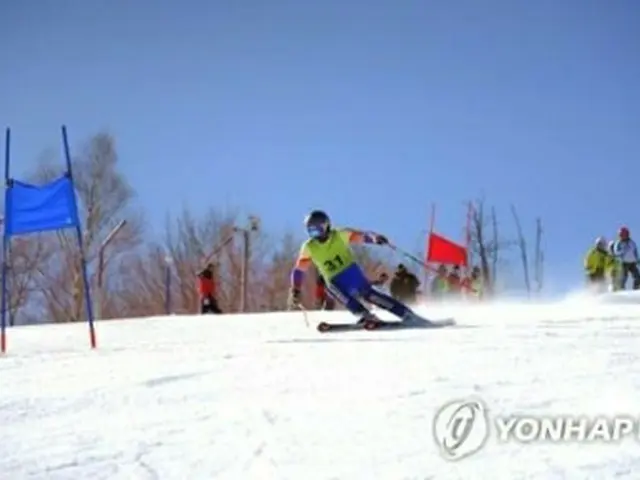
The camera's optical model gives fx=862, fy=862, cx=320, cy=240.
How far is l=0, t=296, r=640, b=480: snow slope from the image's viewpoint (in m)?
4.27

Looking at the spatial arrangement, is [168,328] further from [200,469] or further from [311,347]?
[200,469]

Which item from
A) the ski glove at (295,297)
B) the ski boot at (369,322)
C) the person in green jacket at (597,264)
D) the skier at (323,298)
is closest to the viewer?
the ski boot at (369,322)

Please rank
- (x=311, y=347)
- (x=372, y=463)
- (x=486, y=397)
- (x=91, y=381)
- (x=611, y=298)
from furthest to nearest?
(x=611, y=298) < (x=311, y=347) < (x=91, y=381) < (x=486, y=397) < (x=372, y=463)

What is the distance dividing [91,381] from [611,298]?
11.1 metres

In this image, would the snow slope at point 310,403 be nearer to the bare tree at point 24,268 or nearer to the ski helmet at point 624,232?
the ski helmet at point 624,232

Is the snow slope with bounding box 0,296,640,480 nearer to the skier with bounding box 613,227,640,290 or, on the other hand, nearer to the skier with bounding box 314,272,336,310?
the skier with bounding box 314,272,336,310

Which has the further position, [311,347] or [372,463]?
[311,347]

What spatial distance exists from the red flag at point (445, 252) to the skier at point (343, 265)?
438 inches

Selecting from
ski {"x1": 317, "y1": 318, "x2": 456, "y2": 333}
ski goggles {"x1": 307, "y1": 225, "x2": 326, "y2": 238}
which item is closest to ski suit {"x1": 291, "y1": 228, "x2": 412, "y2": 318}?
ski goggles {"x1": 307, "y1": 225, "x2": 326, "y2": 238}

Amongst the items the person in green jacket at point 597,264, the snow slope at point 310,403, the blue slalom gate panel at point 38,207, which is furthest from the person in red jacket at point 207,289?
the snow slope at point 310,403

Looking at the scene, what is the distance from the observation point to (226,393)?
6277 millimetres

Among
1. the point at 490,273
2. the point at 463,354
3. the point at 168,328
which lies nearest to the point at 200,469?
the point at 463,354

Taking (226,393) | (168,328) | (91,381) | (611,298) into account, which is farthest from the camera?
(611,298)

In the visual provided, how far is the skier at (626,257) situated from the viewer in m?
21.4
